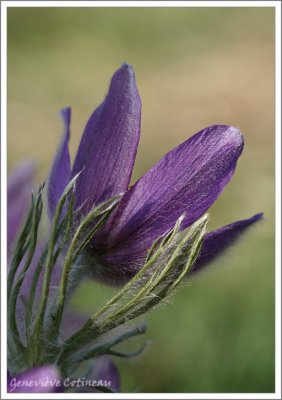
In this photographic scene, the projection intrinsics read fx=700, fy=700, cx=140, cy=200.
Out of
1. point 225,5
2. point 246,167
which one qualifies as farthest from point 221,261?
point 246,167

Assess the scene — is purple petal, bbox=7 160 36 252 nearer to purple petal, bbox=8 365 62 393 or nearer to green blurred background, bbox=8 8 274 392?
purple petal, bbox=8 365 62 393

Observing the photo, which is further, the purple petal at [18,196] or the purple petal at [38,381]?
the purple petal at [18,196]

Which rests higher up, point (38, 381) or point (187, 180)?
point (187, 180)

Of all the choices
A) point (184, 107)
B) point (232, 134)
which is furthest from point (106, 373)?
point (184, 107)

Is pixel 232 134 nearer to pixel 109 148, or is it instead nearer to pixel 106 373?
A: pixel 109 148

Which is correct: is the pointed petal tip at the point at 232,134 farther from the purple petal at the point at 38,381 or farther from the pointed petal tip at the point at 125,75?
the purple petal at the point at 38,381

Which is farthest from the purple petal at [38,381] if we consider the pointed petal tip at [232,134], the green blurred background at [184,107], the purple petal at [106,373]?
the green blurred background at [184,107]
